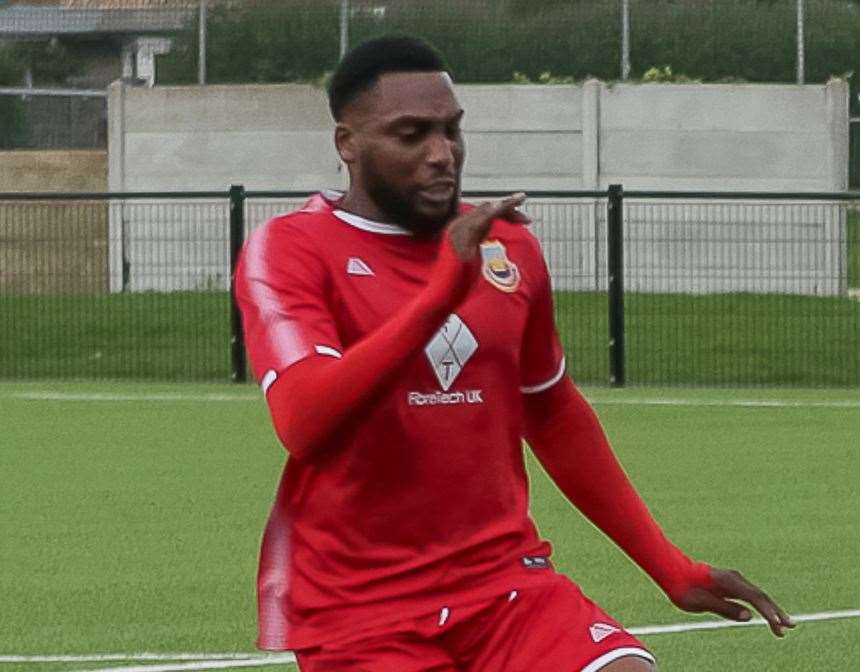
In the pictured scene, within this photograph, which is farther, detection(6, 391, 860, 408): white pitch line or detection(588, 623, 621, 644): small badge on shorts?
detection(6, 391, 860, 408): white pitch line

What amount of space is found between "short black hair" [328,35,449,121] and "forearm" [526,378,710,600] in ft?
2.52

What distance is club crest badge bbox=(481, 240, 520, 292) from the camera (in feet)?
15.3

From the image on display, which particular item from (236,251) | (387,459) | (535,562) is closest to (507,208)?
(387,459)

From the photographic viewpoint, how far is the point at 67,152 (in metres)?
27.3

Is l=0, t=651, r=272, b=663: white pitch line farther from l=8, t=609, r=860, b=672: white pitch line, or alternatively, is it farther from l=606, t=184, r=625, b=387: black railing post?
l=606, t=184, r=625, b=387: black railing post

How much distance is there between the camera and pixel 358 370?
411cm

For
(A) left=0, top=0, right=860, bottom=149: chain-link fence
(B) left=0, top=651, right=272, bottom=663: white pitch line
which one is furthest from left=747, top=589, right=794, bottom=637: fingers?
(A) left=0, top=0, right=860, bottom=149: chain-link fence

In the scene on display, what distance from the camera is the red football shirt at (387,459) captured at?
4520mm

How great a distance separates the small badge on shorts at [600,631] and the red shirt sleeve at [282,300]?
0.72 meters

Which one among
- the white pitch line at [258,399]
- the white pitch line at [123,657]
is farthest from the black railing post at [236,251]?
the white pitch line at [123,657]

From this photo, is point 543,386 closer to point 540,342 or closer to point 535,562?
point 540,342

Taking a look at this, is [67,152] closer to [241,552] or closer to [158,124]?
[158,124]

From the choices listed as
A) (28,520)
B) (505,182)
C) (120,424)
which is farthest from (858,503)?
(505,182)

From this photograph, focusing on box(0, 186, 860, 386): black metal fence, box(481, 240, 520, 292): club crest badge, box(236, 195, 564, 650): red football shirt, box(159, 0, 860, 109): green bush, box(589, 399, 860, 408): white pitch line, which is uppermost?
box(159, 0, 860, 109): green bush
